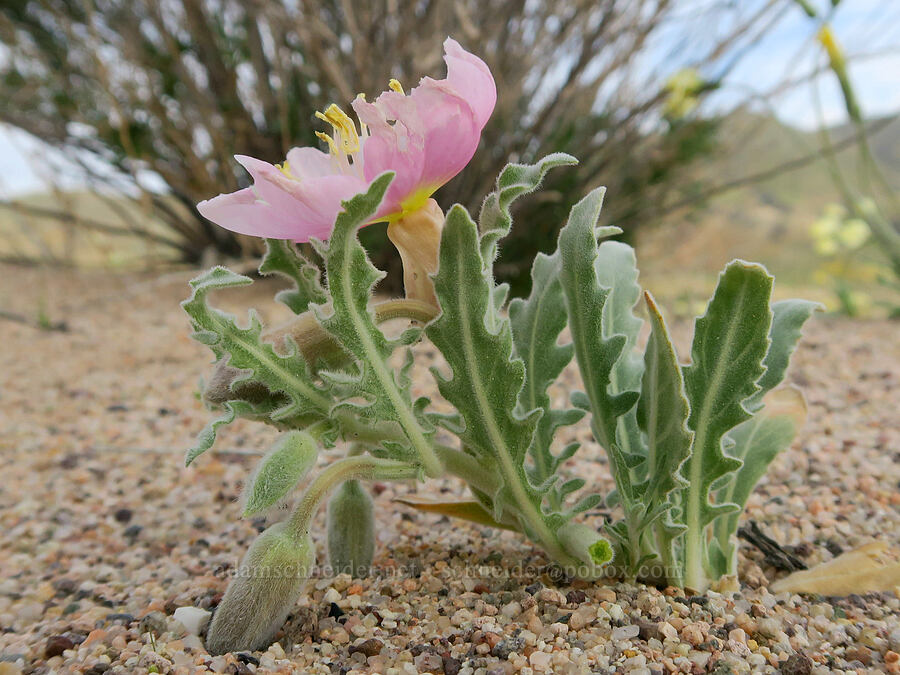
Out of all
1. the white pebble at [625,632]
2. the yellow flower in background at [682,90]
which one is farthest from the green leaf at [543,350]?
the yellow flower in background at [682,90]

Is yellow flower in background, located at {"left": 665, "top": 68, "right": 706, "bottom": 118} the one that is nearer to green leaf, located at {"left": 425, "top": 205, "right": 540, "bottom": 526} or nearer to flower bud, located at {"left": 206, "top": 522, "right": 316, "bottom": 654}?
green leaf, located at {"left": 425, "top": 205, "right": 540, "bottom": 526}

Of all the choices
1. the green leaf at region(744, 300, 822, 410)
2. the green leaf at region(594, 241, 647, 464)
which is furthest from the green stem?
the green leaf at region(744, 300, 822, 410)

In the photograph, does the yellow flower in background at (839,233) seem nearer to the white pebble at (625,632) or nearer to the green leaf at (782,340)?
the green leaf at (782,340)

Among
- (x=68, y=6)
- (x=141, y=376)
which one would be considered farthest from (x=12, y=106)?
(x=141, y=376)

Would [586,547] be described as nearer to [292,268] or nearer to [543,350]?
[543,350]

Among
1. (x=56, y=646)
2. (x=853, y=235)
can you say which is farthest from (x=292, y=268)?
(x=853, y=235)

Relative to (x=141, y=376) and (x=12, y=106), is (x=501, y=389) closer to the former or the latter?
(x=141, y=376)
